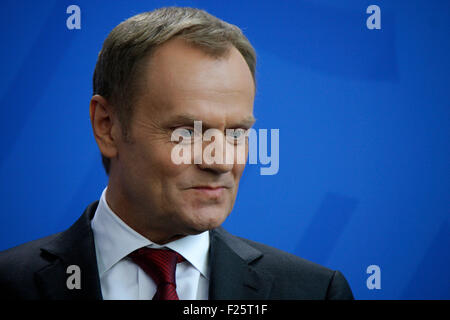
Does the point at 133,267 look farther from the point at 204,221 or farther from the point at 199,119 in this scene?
the point at 199,119

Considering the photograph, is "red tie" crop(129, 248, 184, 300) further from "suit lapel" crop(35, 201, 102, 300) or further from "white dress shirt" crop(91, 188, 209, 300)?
"suit lapel" crop(35, 201, 102, 300)

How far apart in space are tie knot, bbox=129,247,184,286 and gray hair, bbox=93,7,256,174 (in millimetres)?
478

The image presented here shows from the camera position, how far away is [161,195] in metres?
2.10

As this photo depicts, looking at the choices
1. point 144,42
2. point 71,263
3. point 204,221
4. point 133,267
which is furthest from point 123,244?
point 144,42

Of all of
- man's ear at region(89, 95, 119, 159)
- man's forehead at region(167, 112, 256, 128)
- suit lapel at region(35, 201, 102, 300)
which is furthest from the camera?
man's ear at region(89, 95, 119, 159)

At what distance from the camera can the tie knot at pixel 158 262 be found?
213cm

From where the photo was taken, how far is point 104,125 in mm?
2316

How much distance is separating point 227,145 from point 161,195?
301mm

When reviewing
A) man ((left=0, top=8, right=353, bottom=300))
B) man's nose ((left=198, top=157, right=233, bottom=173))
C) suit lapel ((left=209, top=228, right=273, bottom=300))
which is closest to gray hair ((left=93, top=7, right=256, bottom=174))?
man ((left=0, top=8, right=353, bottom=300))

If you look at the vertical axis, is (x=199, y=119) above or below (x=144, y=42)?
below

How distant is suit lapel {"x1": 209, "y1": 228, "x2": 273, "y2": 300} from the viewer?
2.21m

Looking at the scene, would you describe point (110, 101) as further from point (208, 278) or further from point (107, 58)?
point (208, 278)

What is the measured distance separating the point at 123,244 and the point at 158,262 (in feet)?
0.52
